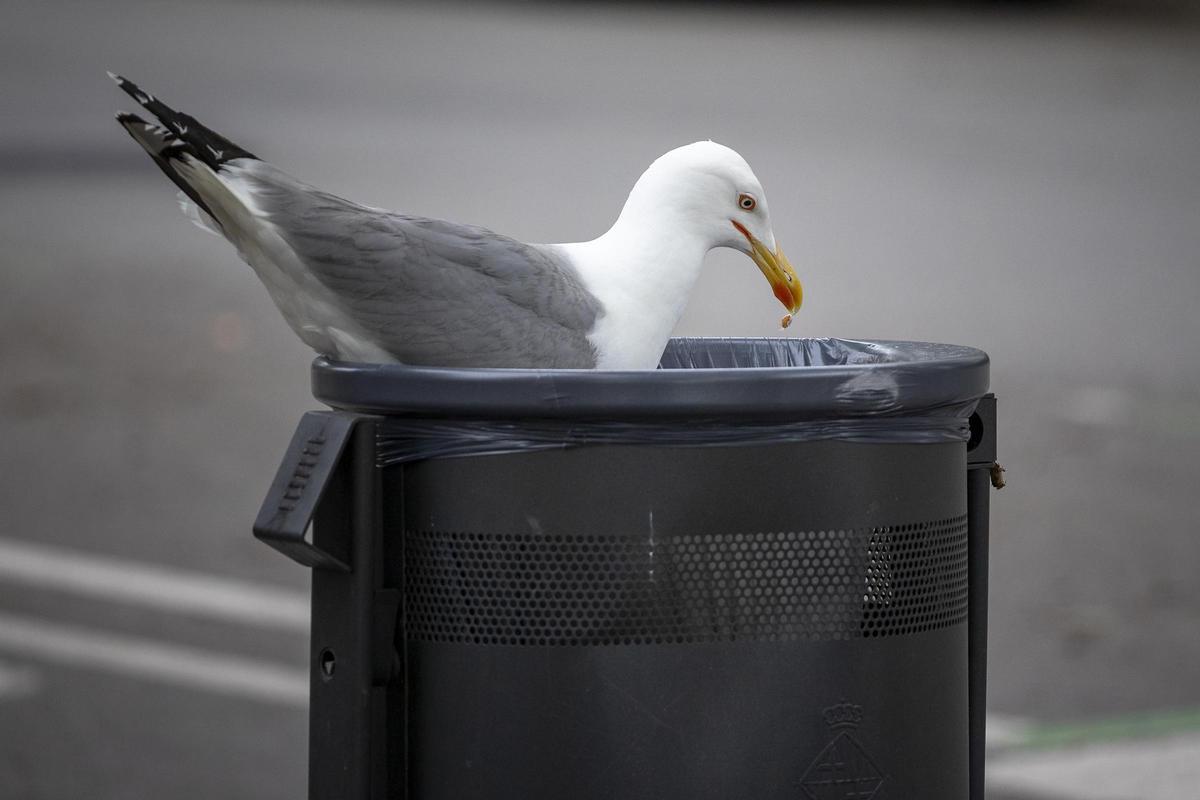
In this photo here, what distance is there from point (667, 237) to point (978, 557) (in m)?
0.76

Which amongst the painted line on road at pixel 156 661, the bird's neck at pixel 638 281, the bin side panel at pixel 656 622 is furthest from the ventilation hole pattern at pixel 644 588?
the painted line on road at pixel 156 661

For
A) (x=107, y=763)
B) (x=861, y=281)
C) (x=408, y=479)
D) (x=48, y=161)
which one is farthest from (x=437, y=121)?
(x=408, y=479)

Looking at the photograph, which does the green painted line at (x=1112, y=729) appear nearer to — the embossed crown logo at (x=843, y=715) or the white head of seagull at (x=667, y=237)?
the white head of seagull at (x=667, y=237)

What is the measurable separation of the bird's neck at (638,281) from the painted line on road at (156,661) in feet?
7.73

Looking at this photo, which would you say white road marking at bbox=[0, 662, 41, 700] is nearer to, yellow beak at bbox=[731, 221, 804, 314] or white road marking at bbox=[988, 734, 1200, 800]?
white road marking at bbox=[988, 734, 1200, 800]

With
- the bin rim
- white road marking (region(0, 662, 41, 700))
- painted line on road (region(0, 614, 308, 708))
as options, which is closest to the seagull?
the bin rim

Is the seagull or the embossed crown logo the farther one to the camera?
the seagull

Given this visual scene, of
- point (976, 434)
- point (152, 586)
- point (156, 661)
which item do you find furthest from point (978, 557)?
point (152, 586)

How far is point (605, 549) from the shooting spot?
235cm

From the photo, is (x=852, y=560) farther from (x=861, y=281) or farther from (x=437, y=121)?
(x=437, y=121)

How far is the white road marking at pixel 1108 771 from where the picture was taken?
4406 millimetres

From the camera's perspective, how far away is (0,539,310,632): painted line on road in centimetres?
568

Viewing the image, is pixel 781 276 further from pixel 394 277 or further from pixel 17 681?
pixel 17 681

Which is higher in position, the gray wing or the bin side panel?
the gray wing
